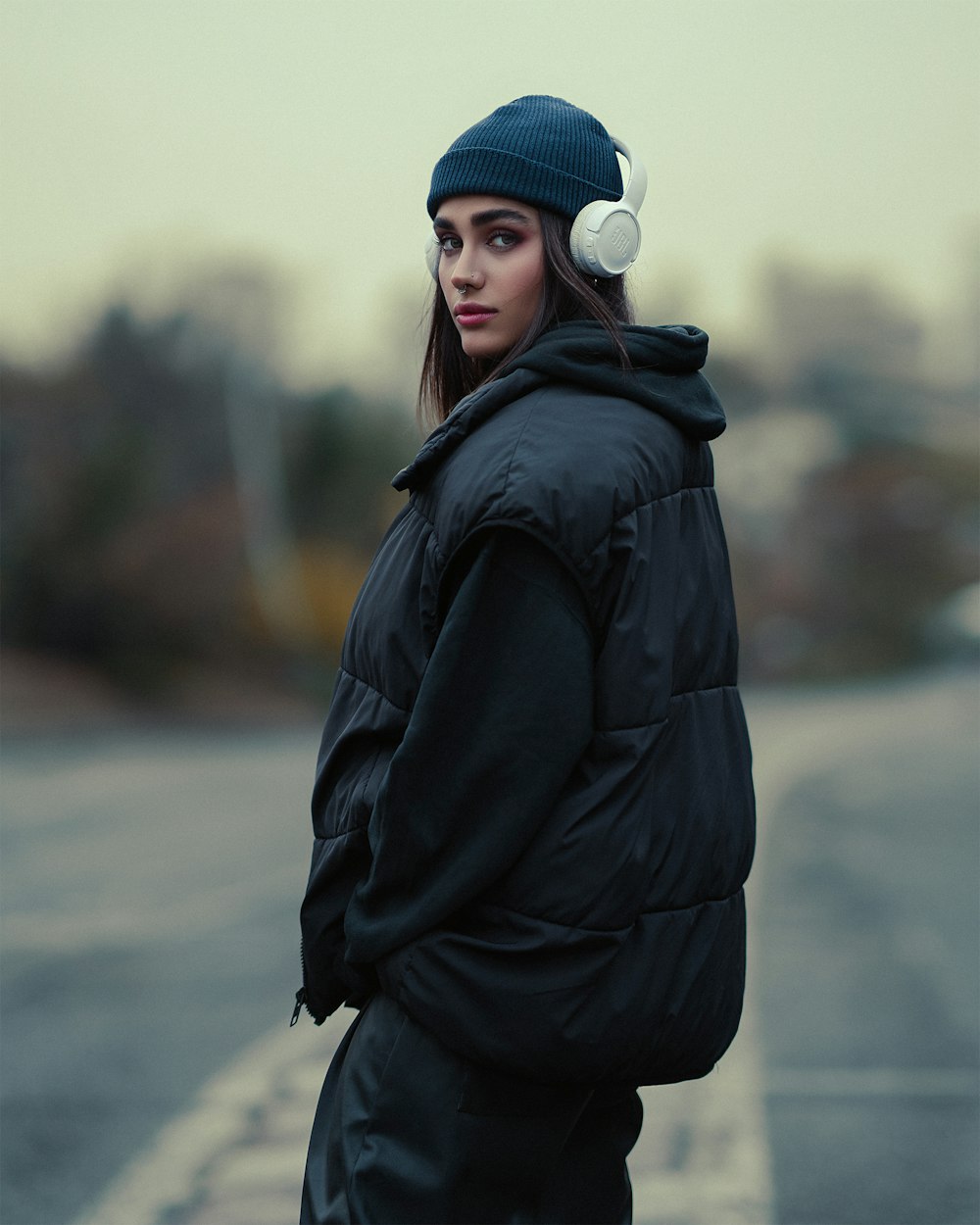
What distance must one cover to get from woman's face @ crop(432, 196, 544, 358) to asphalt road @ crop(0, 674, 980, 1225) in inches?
91.8

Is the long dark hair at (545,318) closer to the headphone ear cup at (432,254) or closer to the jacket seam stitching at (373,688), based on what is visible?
the headphone ear cup at (432,254)

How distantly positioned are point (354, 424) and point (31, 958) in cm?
1568

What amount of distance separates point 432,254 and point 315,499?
19075mm

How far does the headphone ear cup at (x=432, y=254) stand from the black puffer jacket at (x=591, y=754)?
1.64 feet

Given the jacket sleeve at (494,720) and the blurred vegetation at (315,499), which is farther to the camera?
the blurred vegetation at (315,499)

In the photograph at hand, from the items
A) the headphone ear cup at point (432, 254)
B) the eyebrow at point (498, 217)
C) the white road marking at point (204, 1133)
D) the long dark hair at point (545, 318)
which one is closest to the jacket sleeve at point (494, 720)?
the long dark hair at point (545, 318)

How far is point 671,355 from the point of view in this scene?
2137 millimetres

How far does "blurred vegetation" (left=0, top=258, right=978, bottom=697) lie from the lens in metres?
20.8

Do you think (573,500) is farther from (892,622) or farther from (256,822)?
(892,622)

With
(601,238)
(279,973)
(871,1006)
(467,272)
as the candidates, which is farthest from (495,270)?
(279,973)

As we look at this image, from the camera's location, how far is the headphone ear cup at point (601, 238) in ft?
7.20

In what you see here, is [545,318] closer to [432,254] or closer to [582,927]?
[432,254]

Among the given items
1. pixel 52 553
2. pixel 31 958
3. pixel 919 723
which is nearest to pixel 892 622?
pixel 919 723

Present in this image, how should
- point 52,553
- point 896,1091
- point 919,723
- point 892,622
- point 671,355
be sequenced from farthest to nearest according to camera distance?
point 892,622 → point 52,553 → point 919,723 → point 896,1091 → point 671,355
